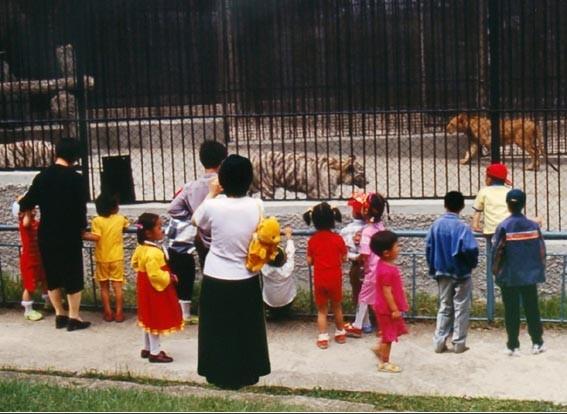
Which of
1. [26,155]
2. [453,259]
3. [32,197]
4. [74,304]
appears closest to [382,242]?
[453,259]

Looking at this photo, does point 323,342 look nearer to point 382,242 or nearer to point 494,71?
point 382,242

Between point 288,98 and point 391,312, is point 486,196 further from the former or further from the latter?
point 288,98

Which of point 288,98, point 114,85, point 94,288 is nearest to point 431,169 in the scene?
point 288,98

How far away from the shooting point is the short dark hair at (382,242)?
27.4 feet

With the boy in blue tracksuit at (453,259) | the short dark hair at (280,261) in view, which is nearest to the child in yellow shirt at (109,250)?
the short dark hair at (280,261)

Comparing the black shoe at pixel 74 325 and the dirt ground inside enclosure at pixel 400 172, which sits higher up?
the dirt ground inside enclosure at pixel 400 172

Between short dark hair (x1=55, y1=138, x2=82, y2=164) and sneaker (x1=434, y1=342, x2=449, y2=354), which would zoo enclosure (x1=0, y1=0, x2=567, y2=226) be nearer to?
short dark hair (x1=55, y1=138, x2=82, y2=164)

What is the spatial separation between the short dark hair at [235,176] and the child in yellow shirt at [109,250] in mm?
3448

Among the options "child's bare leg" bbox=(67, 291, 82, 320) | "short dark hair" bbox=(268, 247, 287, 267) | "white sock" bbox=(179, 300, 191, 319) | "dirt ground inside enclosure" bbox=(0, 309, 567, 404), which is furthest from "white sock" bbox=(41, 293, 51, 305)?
"short dark hair" bbox=(268, 247, 287, 267)

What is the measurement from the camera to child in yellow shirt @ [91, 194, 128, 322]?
1022 cm

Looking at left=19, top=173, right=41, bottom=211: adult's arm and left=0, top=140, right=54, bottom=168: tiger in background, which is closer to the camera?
left=19, top=173, right=41, bottom=211: adult's arm

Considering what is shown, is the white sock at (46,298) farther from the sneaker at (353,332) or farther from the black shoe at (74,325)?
the sneaker at (353,332)

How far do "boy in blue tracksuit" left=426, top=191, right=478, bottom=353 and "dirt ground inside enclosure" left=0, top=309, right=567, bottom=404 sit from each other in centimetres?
44

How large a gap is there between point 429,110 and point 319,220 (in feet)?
7.67
